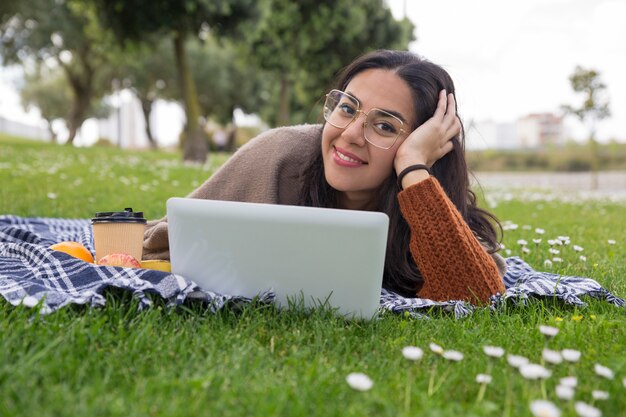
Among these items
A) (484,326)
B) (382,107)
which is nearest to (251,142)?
(382,107)

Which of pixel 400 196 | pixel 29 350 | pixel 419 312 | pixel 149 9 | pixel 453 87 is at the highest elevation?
pixel 149 9

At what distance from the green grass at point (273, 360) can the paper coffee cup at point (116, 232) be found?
0.65m

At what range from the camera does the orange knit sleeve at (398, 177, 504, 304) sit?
8.52ft

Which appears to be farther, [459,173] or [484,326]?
[459,173]

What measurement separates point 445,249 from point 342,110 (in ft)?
2.49

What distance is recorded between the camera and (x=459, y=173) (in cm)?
297

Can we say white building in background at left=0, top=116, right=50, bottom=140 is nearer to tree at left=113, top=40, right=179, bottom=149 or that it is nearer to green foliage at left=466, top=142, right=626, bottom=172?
tree at left=113, top=40, right=179, bottom=149

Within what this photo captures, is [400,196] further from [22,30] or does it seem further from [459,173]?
[22,30]

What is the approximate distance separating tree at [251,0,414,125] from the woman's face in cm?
1482

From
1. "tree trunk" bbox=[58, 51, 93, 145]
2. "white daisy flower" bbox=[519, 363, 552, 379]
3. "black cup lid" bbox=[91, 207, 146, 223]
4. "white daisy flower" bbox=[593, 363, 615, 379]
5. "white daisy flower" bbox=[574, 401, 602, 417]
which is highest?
"tree trunk" bbox=[58, 51, 93, 145]

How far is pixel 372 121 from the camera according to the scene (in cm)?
264

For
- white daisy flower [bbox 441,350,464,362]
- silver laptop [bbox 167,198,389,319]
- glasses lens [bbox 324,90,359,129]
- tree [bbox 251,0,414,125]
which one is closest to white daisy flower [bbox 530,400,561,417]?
white daisy flower [bbox 441,350,464,362]

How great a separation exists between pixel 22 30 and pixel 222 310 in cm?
2428

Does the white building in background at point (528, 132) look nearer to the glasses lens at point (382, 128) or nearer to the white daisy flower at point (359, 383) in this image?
the glasses lens at point (382, 128)
